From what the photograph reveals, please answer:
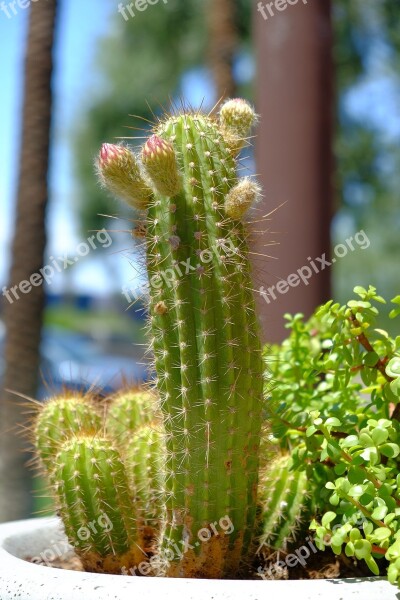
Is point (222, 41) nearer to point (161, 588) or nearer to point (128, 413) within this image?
point (128, 413)

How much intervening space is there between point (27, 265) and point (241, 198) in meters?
2.78

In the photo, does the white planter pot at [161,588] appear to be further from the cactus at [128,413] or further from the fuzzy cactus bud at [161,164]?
the fuzzy cactus bud at [161,164]

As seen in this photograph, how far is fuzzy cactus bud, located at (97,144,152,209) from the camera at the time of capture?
1615mm

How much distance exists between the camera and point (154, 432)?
1861 millimetres

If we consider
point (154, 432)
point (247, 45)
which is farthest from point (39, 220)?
point (247, 45)

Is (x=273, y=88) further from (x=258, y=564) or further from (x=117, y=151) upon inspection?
(x=258, y=564)

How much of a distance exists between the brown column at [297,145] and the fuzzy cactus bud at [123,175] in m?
1.66

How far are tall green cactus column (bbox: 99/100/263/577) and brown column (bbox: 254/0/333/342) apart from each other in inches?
63.8

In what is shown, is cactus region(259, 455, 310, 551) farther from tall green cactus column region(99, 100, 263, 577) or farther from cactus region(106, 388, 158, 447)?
cactus region(106, 388, 158, 447)

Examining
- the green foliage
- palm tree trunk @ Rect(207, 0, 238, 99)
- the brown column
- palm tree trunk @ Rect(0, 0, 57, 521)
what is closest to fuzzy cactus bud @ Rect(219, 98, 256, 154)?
the green foliage

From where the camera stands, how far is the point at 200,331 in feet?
5.29

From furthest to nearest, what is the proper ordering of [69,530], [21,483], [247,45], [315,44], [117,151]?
[247,45] < [21,483] < [315,44] < [69,530] < [117,151]

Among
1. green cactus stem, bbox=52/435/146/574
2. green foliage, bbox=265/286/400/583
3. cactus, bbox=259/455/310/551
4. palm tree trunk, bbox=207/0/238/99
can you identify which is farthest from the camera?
palm tree trunk, bbox=207/0/238/99

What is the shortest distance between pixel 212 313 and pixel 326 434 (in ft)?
1.15
